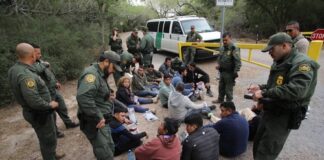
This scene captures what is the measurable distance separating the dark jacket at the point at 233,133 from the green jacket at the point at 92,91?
5.99 ft

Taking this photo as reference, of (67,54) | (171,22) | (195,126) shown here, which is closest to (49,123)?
(195,126)

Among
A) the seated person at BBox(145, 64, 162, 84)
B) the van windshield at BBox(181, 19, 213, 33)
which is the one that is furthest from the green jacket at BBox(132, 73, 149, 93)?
the van windshield at BBox(181, 19, 213, 33)

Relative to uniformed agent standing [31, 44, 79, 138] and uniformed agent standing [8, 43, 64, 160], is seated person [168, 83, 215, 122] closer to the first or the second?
uniformed agent standing [31, 44, 79, 138]

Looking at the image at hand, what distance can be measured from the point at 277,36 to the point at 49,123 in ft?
10.3

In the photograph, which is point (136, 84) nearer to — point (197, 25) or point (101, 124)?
point (101, 124)

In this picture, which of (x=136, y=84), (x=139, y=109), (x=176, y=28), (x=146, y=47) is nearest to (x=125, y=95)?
(x=139, y=109)

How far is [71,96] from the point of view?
7.28m

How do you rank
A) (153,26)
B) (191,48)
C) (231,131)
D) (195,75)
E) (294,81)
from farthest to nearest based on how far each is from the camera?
(153,26) < (191,48) < (195,75) < (231,131) < (294,81)

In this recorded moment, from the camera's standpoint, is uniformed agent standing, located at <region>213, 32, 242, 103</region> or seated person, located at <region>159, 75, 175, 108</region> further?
seated person, located at <region>159, 75, 175, 108</region>

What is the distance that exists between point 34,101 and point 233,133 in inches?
110

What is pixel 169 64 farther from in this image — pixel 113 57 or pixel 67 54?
pixel 113 57

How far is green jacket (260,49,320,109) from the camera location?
2443 millimetres

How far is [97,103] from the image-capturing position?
317cm

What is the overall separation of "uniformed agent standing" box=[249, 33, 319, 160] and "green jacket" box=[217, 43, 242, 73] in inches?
101
